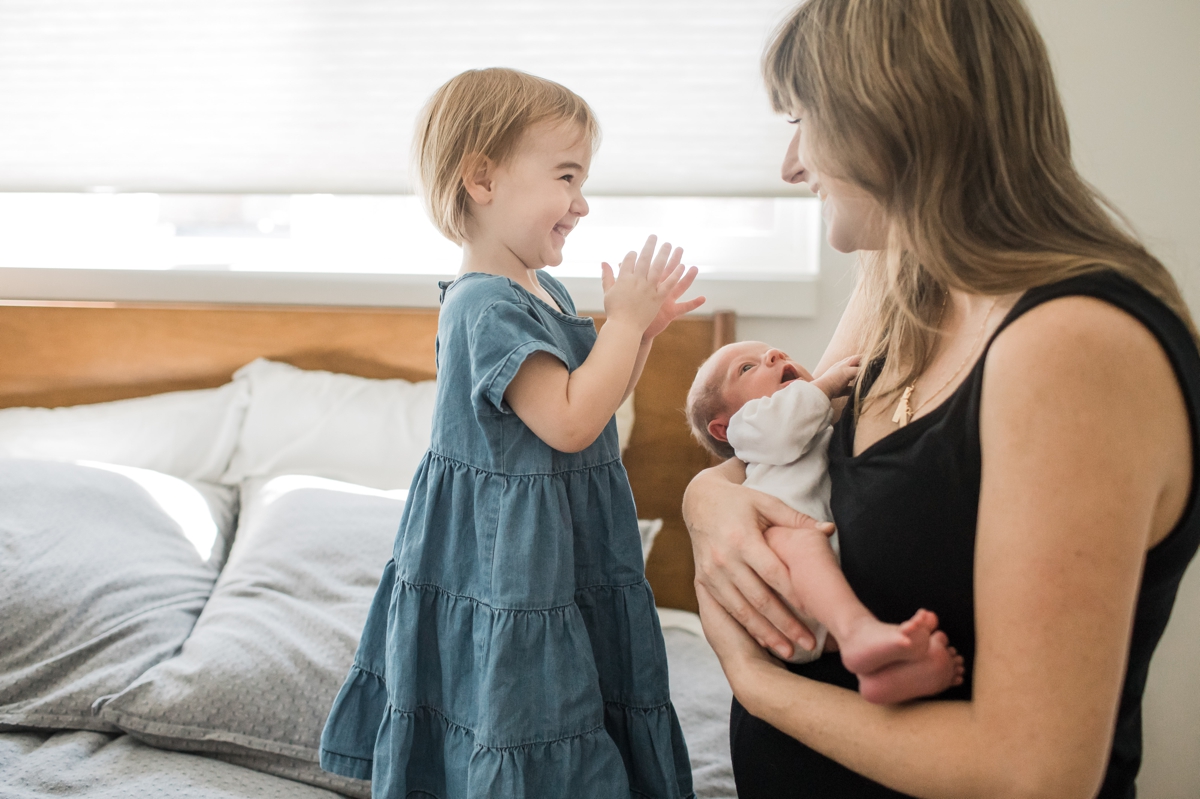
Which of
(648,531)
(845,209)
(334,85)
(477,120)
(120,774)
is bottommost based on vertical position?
(120,774)

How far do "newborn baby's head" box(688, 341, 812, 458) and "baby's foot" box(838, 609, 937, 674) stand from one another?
0.44 meters

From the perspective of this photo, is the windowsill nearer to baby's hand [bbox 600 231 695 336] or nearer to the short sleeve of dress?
baby's hand [bbox 600 231 695 336]

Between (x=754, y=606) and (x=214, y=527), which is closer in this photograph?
(x=754, y=606)

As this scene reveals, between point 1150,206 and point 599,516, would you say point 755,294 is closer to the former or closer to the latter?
point 1150,206

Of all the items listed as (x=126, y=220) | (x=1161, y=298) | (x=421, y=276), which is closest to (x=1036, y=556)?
(x=1161, y=298)

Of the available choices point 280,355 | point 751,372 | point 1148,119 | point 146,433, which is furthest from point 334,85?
point 1148,119

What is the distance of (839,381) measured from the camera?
3.51 feet

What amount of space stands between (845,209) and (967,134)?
6.0 inches

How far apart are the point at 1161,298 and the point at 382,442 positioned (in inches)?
62.2

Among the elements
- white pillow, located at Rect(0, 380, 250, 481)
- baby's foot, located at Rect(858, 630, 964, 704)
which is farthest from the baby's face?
white pillow, located at Rect(0, 380, 250, 481)

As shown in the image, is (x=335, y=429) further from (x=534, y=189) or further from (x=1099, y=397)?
(x=1099, y=397)

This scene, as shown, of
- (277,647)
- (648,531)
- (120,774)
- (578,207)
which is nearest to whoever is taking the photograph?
(578,207)

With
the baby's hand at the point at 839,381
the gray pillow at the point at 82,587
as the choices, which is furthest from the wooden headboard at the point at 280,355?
the baby's hand at the point at 839,381

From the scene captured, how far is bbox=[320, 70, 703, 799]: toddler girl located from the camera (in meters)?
0.91
